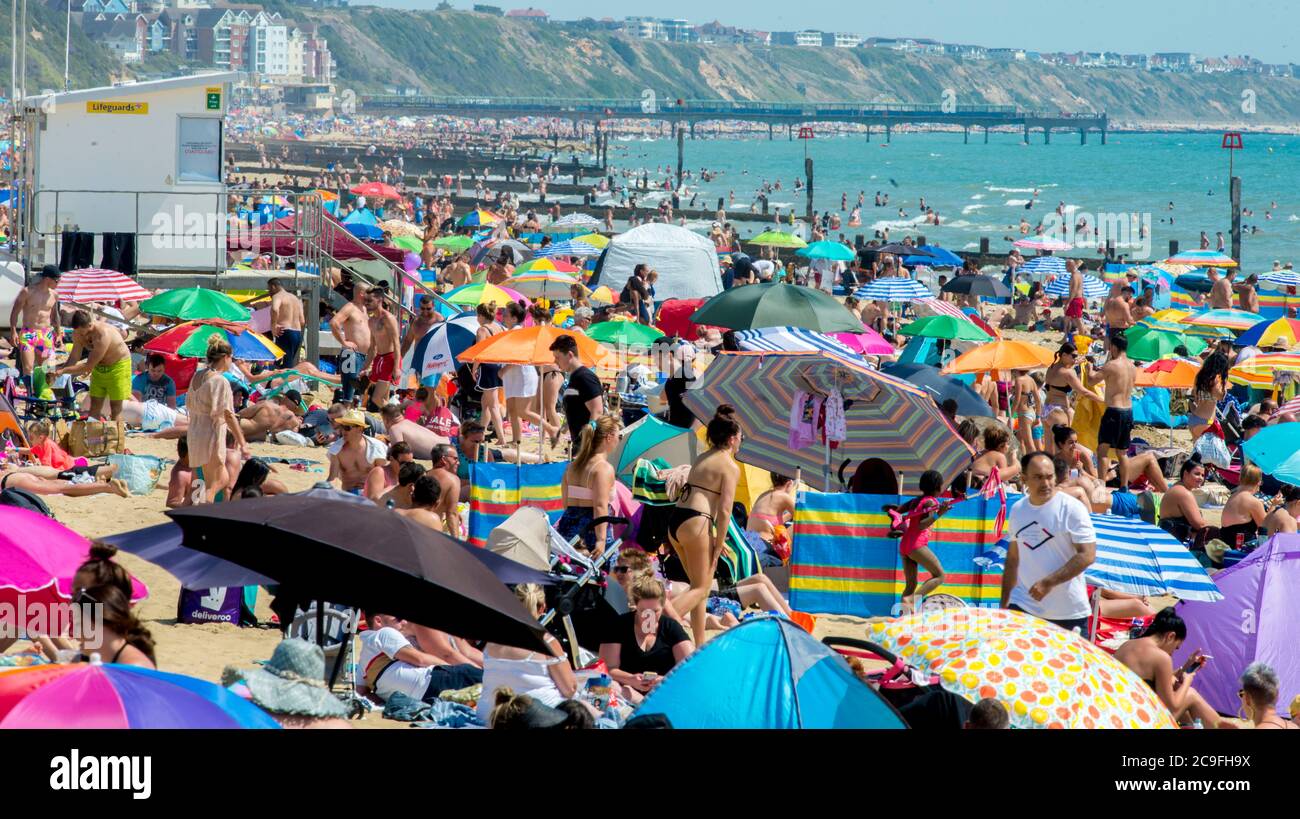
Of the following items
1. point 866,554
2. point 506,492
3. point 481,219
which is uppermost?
point 481,219

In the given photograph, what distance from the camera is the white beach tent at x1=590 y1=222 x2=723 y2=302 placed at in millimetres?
19719

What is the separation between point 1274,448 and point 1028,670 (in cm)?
549

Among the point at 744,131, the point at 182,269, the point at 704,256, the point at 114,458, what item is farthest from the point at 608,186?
the point at 744,131

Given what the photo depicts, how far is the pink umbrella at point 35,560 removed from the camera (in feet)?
17.4

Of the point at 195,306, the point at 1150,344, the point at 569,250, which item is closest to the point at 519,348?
the point at 195,306

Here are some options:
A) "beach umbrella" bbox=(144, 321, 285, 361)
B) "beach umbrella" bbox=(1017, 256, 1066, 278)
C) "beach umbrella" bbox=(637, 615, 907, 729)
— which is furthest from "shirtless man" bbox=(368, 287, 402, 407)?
"beach umbrella" bbox=(1017, 256, 1066, 278)

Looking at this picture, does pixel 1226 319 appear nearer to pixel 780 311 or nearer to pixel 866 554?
pixel 780 311

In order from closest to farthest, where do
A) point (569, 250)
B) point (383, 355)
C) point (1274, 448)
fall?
point (1274, 448) → point (383, 355) → point (569, 250)

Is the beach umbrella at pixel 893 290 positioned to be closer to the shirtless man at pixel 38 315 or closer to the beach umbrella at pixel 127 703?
the shirtless man at pixel 38 315

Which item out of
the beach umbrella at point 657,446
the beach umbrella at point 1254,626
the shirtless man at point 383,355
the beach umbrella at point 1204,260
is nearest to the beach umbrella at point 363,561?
the beach umbrella at point 1254,626

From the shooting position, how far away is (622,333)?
13.1 metres

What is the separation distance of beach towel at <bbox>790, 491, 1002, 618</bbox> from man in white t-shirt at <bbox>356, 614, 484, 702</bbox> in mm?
→ 2189

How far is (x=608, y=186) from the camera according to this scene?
6556 centimetres
